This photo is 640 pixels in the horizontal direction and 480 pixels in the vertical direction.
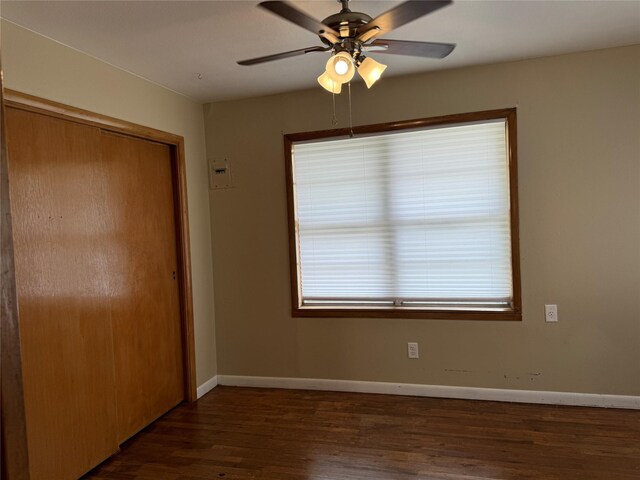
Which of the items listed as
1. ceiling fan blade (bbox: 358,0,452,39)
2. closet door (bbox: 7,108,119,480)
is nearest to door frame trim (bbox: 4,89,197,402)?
closet door (bbox: 7,108,119,480)

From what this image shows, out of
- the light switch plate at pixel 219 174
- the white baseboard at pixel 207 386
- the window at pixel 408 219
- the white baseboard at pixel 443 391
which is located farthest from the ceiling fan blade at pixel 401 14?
the white baseboard at pixel 207 386

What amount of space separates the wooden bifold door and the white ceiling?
1.56 ft

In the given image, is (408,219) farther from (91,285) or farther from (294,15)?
(91,285)

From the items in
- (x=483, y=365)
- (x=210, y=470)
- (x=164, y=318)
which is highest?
(x=164, y=318)

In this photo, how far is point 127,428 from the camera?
9.64 ft

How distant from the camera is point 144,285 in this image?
315 cm

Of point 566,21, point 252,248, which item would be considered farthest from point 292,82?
point 566,21

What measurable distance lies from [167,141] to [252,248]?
109 centimetres

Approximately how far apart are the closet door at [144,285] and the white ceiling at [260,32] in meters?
0.61

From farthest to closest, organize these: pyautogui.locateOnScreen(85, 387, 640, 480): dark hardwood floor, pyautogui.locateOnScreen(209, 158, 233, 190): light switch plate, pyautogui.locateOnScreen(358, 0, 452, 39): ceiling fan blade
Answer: pyautogui.locateOnScreen(209, 158, 233, 190): light switch plate
pyautogui.locateOnScreen(85, 387, 640, 480): dark hardwood floor
pyautogui.locateOnScreen(358, 0, 452, 39): ceiling fan blade

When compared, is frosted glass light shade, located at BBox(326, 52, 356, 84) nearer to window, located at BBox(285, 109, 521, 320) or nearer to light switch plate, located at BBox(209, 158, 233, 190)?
window, located at BBox(285, 109, 521, 320)

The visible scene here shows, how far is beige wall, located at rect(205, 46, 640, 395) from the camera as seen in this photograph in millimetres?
3010

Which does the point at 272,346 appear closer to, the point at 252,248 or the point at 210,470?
the point at 252,248

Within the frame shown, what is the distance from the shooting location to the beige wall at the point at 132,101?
2.26 m
